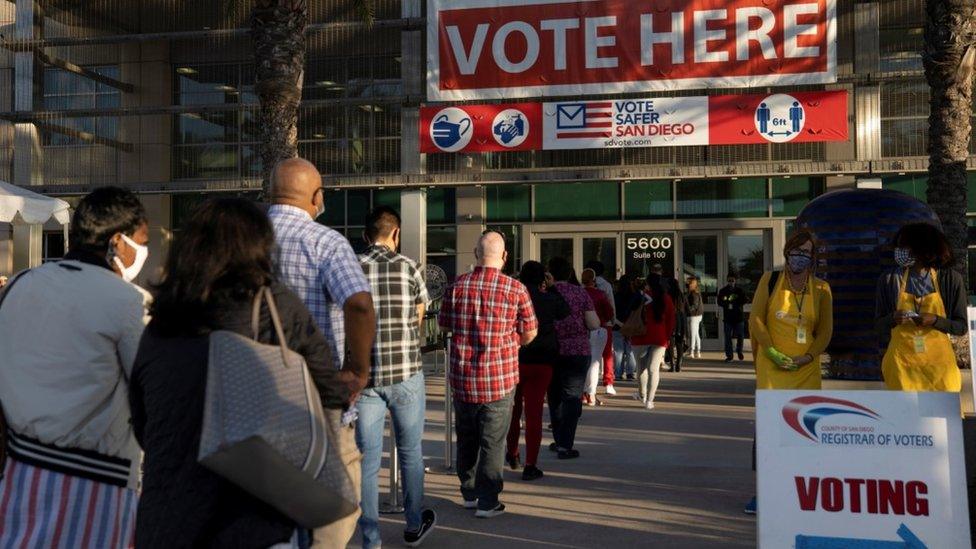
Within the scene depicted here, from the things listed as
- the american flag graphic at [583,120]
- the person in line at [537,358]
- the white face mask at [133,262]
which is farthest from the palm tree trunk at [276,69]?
the american flag graphic at [583,120]

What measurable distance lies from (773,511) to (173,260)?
10.7 feet

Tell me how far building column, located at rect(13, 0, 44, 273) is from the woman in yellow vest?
22318mm

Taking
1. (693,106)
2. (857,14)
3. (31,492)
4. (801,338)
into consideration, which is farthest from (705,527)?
(857,14)

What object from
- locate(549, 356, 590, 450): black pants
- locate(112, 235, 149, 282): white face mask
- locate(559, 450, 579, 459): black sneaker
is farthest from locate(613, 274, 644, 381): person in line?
locate(112, 235, 149, 282): white face mask

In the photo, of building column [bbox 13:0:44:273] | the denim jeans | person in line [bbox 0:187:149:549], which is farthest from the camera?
building column [bbox 13:0:44:273]

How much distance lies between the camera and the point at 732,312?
2064cm

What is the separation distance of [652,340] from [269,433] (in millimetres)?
10538

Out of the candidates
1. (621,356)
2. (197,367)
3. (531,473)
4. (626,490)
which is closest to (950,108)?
(621,356)

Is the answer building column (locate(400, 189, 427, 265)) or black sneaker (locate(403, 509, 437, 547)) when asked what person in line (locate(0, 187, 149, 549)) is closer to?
black sneaker (locate(403, 509, 437, 547))

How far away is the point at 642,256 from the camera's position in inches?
925

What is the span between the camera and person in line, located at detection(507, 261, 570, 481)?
28.2 feet

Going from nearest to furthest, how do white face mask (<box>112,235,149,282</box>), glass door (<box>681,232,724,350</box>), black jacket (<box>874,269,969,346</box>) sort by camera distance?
1. white face mask (<box>112,235,149,282</box>)
2. black jacket (<box>874,269,969,346</box>)
3. glass door (<box>681,232,724,350</box>)

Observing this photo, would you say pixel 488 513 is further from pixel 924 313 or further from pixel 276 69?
pixel 276 69

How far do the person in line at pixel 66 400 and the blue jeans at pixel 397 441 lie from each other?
8.36ft
